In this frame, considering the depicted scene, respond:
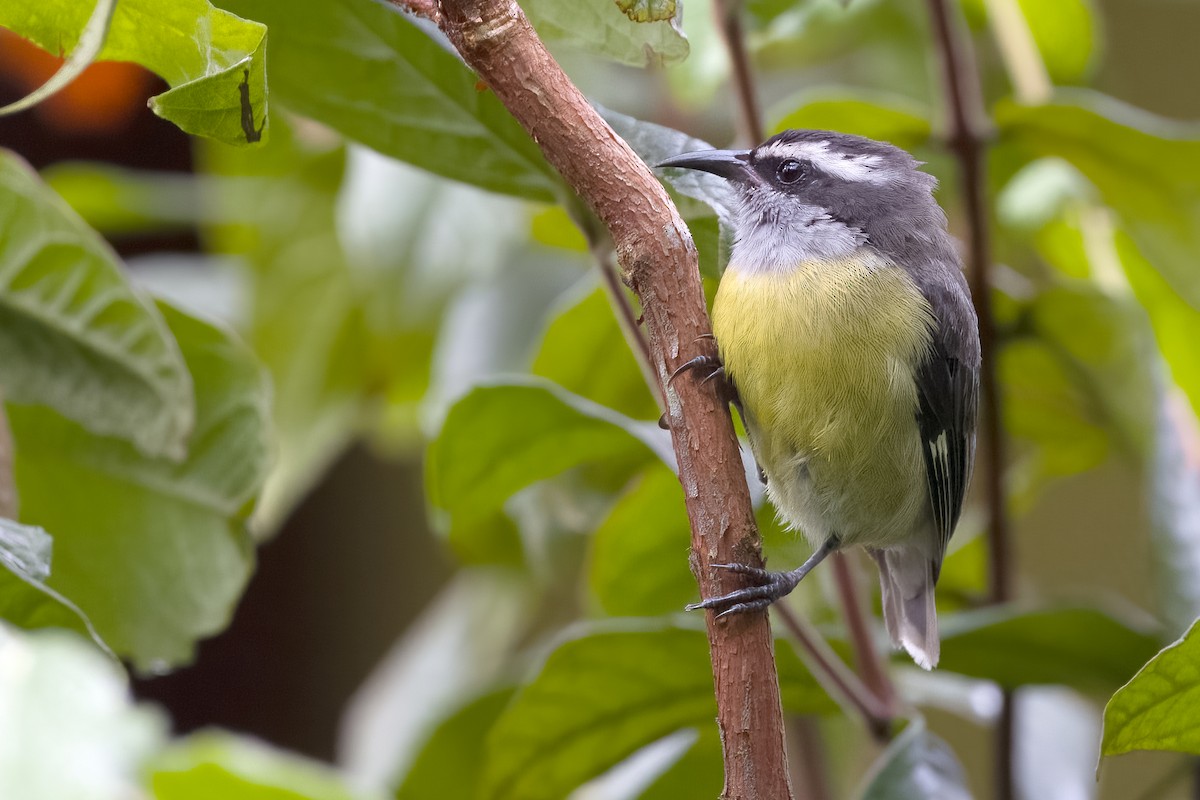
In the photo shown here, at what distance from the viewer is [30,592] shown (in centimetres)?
80

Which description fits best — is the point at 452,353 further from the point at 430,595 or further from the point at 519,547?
the point at 430,595

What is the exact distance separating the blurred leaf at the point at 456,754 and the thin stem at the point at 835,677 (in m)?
0.48

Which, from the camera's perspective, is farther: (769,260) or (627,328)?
(769,260)

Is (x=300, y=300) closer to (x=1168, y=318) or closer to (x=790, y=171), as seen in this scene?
(x=790, y=171)

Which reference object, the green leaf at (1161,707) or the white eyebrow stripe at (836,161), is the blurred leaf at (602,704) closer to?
the green leaf at (1161,707)

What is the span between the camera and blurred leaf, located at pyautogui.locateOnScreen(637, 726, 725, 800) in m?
1.40

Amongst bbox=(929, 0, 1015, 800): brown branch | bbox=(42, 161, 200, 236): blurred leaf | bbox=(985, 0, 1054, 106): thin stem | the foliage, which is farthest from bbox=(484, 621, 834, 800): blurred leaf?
bbox=(42, 161, 200, 236): blurred leaf

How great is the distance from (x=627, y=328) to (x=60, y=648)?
0.62 metres

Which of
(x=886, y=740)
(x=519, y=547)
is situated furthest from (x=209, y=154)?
(x=886, y=740)

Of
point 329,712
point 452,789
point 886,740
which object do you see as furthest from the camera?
point 329,712

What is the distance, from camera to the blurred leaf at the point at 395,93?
0.97 meters

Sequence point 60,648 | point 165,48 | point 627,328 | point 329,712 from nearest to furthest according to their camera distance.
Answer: point 60,648 → point 165,48 → point 627,328 → point 329,712

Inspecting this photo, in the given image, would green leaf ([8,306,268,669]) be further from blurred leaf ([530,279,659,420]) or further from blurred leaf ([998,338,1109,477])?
blurred leaf ([998,338,1109,477])

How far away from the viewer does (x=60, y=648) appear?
42 cm
